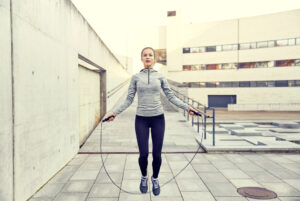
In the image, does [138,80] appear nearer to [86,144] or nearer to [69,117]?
[69,117]

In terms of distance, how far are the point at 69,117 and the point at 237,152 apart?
463cm

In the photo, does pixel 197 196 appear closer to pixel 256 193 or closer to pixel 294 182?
pixel 256 193

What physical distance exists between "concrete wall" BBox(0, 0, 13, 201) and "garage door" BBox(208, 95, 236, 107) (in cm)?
3002

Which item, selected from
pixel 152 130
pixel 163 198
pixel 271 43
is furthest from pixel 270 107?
pixel 152 130

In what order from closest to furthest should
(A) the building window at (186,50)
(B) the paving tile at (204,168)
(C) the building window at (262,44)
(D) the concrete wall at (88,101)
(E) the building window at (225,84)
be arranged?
(B) the paving tile at (204,168), (D) the concrete wall at (88,101), (C) the building window at (262,44), (E) the building window at (225,84), (A) the building window at (186,50)

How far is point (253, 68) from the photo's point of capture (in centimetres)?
2872

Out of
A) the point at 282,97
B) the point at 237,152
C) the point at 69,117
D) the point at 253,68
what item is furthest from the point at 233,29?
the point at 69,117

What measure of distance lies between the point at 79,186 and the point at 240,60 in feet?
96.5

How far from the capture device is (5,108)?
113 inches

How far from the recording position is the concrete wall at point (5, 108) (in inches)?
110

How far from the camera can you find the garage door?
99.9 feet

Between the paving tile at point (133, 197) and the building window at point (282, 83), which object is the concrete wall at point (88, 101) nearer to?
the paving tile at point (133, 197)

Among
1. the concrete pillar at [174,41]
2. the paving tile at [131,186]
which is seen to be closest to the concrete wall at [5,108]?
the paving tile at [131,186]

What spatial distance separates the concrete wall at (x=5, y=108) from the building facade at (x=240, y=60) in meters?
25.6
